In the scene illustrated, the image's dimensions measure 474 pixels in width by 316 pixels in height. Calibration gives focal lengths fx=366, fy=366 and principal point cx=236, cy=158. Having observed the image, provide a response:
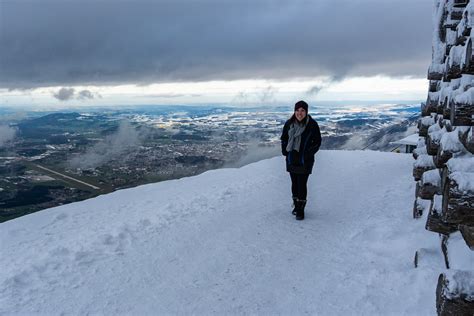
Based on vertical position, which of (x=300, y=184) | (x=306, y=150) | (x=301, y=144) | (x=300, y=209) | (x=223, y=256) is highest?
(x=301, y=144)

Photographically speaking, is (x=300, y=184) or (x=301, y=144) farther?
(x=300, y=184)

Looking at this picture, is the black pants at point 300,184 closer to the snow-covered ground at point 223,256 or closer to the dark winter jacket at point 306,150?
the dark winter jacket at point 306,150

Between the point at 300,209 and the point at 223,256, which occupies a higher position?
the point at 300,209

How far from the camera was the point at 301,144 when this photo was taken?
7289 millimetres

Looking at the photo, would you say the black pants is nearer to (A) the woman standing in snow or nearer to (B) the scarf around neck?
(A) the woman standing in snow

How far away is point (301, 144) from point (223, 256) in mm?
2794

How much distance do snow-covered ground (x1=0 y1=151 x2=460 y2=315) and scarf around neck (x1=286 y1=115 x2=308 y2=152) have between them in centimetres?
150

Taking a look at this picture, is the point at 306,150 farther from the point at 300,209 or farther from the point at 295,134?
the point at 300,209

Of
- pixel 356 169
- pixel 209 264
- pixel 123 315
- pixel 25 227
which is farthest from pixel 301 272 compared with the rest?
pixel 356 169

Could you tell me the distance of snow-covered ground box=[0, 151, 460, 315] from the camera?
4.42 meters

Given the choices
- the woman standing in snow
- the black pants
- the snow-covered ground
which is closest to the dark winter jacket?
the woman standing in snow

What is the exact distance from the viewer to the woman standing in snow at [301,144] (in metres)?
7.25

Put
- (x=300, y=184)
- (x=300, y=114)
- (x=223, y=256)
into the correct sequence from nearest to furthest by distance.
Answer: (x=223, y=256)
(x=300, y=114)
(x=300, y=184)

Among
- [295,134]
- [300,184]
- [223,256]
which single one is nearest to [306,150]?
[295,134]
